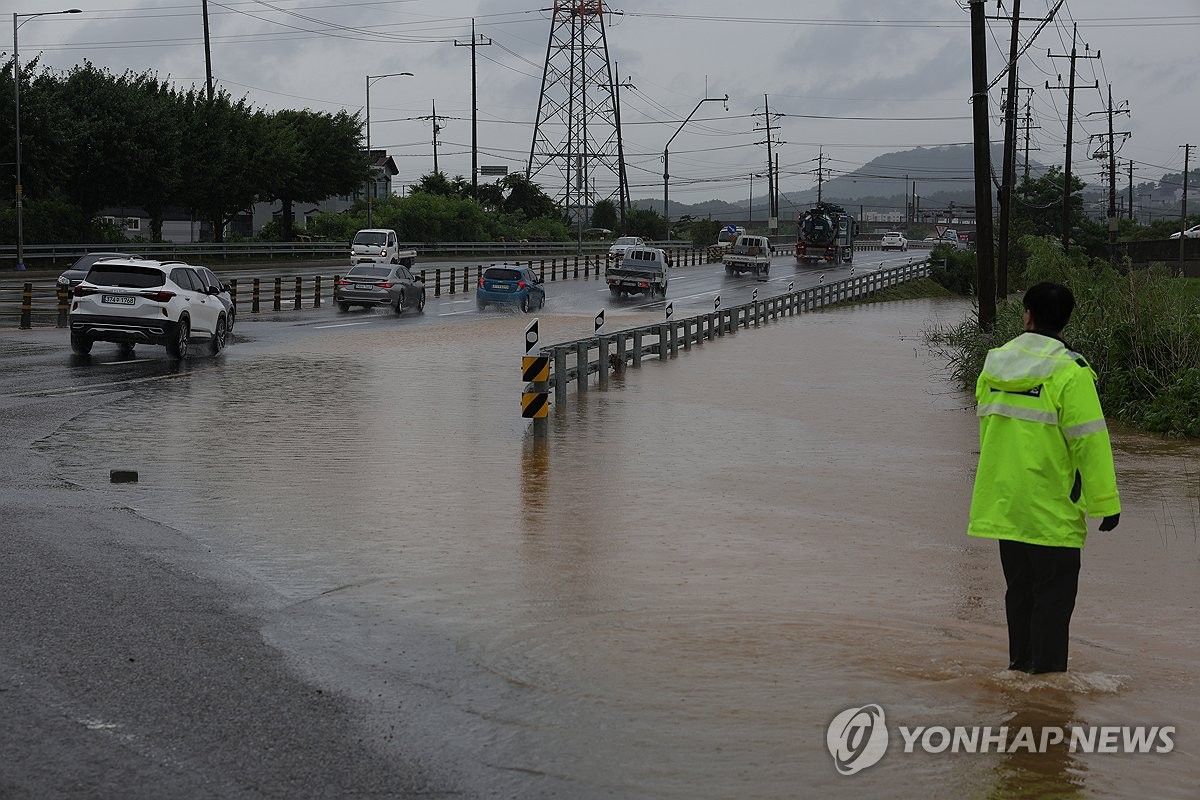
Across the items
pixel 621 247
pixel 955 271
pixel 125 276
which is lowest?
pixel 125 276

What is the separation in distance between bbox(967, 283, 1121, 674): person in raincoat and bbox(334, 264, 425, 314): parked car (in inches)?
1444

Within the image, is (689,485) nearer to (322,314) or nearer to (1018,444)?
(1018,444)

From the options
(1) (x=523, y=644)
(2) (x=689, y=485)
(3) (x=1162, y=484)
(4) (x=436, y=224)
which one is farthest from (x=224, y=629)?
(4) (x=436, y=224)

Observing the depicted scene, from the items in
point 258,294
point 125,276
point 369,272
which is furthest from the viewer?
point 369,272

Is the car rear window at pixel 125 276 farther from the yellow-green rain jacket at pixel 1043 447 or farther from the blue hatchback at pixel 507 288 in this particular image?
the blue hatchback at pixel 507 288

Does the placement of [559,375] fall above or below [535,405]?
above

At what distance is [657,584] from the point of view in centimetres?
961

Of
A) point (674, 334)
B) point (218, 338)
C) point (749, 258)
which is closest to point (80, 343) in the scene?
point (218, 338)

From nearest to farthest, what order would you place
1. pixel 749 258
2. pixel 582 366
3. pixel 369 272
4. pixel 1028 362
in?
pixel 1028 362 → pixel 582 366 → pixel 369 272 → pixel 749 258

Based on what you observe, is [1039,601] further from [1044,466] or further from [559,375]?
[559,375]

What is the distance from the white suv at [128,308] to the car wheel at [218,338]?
2.02m

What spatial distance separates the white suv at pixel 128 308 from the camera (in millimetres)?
24875

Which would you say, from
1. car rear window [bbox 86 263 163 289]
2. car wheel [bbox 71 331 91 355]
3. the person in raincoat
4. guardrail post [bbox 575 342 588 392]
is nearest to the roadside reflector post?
guardrail post [bbox 575 342 588 392]

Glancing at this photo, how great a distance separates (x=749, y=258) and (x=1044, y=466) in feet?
229
